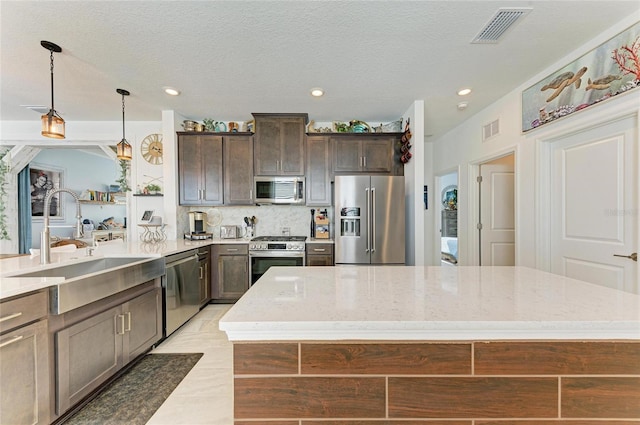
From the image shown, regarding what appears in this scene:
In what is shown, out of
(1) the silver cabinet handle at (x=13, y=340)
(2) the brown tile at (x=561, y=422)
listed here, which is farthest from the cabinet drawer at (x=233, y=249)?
(2) the brown tile at (x=561, y=422)

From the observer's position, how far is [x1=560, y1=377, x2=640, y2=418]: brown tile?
35.0 inches

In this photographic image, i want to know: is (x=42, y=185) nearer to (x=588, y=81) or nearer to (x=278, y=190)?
(x=278, y=190)

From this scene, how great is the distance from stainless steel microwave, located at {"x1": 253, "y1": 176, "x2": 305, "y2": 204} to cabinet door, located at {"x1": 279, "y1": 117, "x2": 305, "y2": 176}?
0.13 m

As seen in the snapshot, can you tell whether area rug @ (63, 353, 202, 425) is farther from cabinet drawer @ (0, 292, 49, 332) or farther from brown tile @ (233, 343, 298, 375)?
brown tile @ (233, 343, 298, 375)

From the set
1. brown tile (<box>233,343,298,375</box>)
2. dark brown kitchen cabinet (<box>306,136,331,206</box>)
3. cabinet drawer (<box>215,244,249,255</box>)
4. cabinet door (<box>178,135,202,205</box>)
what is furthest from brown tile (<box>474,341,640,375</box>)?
cabinet door (<box>178,135,202,205</box>)

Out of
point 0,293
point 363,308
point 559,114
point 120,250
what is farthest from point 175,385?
point 559,114

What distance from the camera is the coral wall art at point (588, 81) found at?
5.92ft

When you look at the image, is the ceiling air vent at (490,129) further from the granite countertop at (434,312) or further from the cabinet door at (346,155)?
the granite countertop at (434,312)

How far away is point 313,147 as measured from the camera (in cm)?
372

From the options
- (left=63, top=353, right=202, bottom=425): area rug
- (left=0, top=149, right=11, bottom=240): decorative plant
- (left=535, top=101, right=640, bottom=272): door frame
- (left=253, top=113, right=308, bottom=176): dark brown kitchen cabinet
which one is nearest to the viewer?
(left=63, top=353, right=202, bottom=425): area rug

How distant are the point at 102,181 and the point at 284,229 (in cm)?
527

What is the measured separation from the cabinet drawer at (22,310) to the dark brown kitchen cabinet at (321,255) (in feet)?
8.09

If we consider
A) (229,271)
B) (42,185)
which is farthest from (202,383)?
(42,185)

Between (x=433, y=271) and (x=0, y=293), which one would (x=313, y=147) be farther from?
(x=0, y=293)
